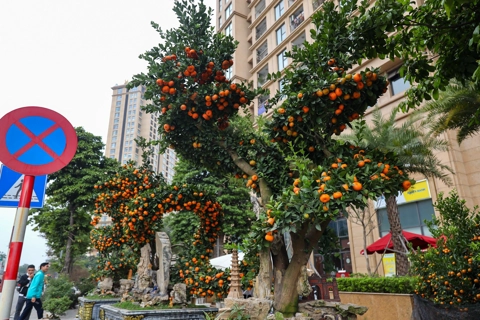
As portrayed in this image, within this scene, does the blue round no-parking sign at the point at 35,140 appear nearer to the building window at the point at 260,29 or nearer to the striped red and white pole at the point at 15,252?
the striped red and white pole at the point at 15,252

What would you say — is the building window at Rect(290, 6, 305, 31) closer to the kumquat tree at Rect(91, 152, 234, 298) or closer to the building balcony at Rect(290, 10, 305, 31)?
the building balcony at Rect(290, 10, 305, 31)

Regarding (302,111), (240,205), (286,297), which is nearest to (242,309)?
(286,297)

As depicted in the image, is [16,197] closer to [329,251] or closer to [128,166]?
[329,251]

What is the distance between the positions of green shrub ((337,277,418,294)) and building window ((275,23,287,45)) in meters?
21.6

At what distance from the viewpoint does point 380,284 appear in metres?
10.0

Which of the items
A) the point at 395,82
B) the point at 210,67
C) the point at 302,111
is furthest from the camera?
the point at 395,82

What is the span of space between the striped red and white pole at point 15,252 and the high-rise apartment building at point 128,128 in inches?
3576

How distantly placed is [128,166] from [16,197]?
723 centimetres

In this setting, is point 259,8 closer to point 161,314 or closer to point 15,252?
point 161,314

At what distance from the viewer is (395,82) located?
59.4 ft

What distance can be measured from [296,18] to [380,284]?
880 inches

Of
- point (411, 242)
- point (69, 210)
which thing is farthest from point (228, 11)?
point (411, 242)

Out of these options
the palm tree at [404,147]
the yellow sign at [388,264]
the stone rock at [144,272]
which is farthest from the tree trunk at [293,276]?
the yellow sign at [388,264]

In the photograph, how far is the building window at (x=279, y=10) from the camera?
92.2 ft
